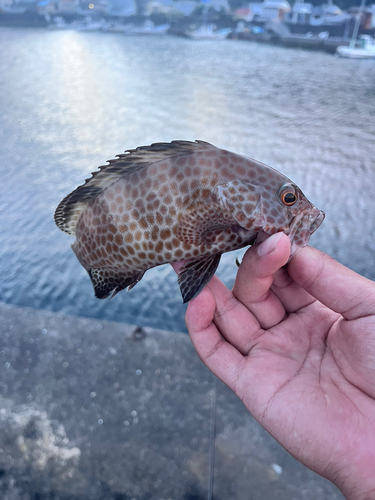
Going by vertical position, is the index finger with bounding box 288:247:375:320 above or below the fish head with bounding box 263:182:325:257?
below

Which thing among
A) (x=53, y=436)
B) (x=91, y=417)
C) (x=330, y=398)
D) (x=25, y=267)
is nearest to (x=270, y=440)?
(x=330, y=398)

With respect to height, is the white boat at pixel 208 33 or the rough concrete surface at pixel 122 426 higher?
the white boat at pixel 208 33

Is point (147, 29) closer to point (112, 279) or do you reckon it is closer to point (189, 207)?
point (112, 279)

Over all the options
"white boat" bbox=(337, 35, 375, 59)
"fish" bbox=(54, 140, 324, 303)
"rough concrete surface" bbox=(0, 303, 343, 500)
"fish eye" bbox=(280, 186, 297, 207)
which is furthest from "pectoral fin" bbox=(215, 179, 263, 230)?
"white boat" bbox=(337, 35, 375, 59)

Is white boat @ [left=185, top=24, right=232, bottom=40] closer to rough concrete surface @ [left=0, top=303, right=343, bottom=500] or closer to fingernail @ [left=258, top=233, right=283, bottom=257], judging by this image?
rough concrete surface @ [left=0, top=303, right=343, bottom=500]

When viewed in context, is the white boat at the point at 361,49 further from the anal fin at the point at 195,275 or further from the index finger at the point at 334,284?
the anal fin at the point at 195,275

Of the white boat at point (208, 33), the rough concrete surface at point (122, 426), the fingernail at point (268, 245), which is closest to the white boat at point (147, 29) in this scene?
the white boat at point (208, 33)
